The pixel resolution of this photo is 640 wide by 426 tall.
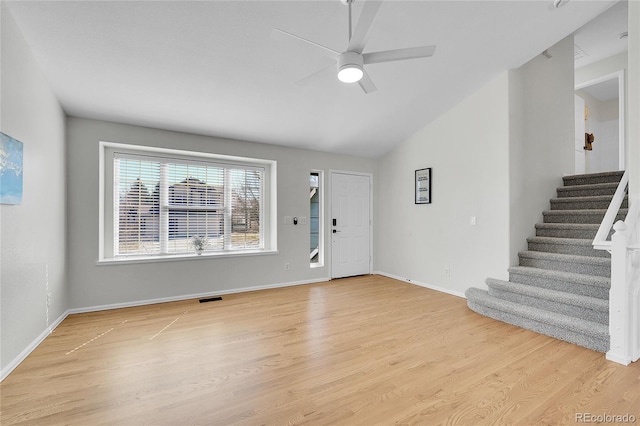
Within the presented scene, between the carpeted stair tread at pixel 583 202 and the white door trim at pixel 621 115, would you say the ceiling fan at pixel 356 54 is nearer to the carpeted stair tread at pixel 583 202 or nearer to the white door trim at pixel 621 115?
the carpeted stair tread at pixel 583 202

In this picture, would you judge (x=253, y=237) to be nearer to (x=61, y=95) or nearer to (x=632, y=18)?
(x=61, y=95)

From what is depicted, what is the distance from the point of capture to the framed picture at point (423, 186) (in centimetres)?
466

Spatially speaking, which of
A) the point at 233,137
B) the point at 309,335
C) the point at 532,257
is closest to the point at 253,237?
the point at 233,137

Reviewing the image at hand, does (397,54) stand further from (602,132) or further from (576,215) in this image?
(602,132)

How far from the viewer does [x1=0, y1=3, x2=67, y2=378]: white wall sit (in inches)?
81.5

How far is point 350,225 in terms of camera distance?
5430mm

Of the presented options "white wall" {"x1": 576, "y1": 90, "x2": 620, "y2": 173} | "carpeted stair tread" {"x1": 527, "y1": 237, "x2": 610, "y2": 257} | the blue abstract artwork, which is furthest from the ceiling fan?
"white wall" {"x1": 576, "y1": 90, "x2": 620, "y2": 173}

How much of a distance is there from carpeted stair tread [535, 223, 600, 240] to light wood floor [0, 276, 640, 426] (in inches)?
64.0

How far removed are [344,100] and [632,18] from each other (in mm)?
2888

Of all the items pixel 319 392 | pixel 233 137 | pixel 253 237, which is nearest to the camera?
pixel 319 392

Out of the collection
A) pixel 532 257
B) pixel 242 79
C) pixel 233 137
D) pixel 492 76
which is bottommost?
pixel 532 257

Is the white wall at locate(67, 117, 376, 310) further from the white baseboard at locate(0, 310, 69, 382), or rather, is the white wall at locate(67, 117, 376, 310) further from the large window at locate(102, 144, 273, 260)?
the white baseboard at locate(0, 310, 69, 382)

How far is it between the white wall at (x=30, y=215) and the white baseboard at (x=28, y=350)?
0.5 inches

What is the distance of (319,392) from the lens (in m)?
1.90
